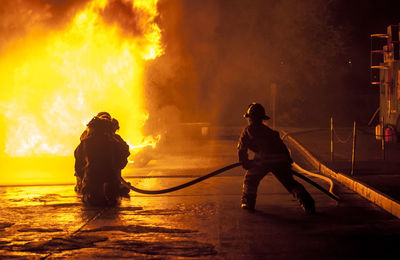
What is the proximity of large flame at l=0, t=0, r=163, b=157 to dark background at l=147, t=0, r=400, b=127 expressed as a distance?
16.4 meters

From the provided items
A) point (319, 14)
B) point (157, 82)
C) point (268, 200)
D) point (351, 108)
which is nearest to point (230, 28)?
point (319, 14)

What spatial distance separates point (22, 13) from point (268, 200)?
11994 mm

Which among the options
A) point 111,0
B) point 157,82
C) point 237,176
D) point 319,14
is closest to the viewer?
point 237,176

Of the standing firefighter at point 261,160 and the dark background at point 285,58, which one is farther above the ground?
the dark background at point 285,58

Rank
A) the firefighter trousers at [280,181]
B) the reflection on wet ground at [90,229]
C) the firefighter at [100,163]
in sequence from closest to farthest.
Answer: the reflection on wet ground at [90,229]
the firefighter trousers at [280,181]
the firefighter at [100,163]

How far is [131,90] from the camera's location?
61.2 feet

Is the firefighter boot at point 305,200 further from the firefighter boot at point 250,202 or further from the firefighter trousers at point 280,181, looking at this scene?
the firefighter boot at point 250,202

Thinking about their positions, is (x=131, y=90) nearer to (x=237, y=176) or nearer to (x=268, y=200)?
(x=237, y=176)

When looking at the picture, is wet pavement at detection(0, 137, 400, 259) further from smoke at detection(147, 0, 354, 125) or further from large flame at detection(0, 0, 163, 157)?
smoke at detection(147, 0, 354, 125)

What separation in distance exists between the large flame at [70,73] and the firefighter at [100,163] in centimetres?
797

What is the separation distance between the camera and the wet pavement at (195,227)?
6.61m

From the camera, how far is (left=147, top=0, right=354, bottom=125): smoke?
38281mm

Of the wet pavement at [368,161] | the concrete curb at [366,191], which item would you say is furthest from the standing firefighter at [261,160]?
the wet pavement at [368,161]

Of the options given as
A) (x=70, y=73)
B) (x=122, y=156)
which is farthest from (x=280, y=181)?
(x=70, y=73)
